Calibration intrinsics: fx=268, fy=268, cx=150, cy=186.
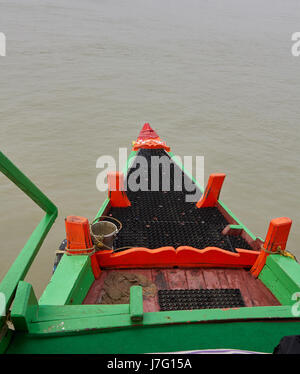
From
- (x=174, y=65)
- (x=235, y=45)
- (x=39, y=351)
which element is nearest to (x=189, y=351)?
(x=39, y=351)

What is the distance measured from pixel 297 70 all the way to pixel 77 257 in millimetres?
18912

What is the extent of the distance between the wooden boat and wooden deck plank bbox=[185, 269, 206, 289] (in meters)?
0.02

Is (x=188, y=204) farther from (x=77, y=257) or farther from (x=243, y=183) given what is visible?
(x=243, y=183)

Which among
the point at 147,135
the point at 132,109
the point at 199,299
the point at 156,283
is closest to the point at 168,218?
the point at 156,283

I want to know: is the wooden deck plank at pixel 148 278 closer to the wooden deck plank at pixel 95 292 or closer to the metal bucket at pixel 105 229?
the wooden deck plank at pixel 95 292

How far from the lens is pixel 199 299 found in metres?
2.77

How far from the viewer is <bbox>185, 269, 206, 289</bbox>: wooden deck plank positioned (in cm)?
303

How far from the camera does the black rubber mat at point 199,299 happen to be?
269 cm

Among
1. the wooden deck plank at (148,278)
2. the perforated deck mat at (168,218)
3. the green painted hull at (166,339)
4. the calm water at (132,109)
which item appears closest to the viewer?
the green painted hull at (166,339)

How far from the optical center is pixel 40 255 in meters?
5.09

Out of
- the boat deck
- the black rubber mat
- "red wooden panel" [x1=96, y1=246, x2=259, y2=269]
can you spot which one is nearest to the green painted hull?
the black rubber mat

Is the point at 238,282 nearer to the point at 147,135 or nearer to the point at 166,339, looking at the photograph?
the point at 166,339

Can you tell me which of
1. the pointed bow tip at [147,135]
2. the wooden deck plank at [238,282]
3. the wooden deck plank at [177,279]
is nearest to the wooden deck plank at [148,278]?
the wooden deck plank at [177,279]

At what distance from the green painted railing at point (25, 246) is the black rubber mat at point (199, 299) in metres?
1.49
